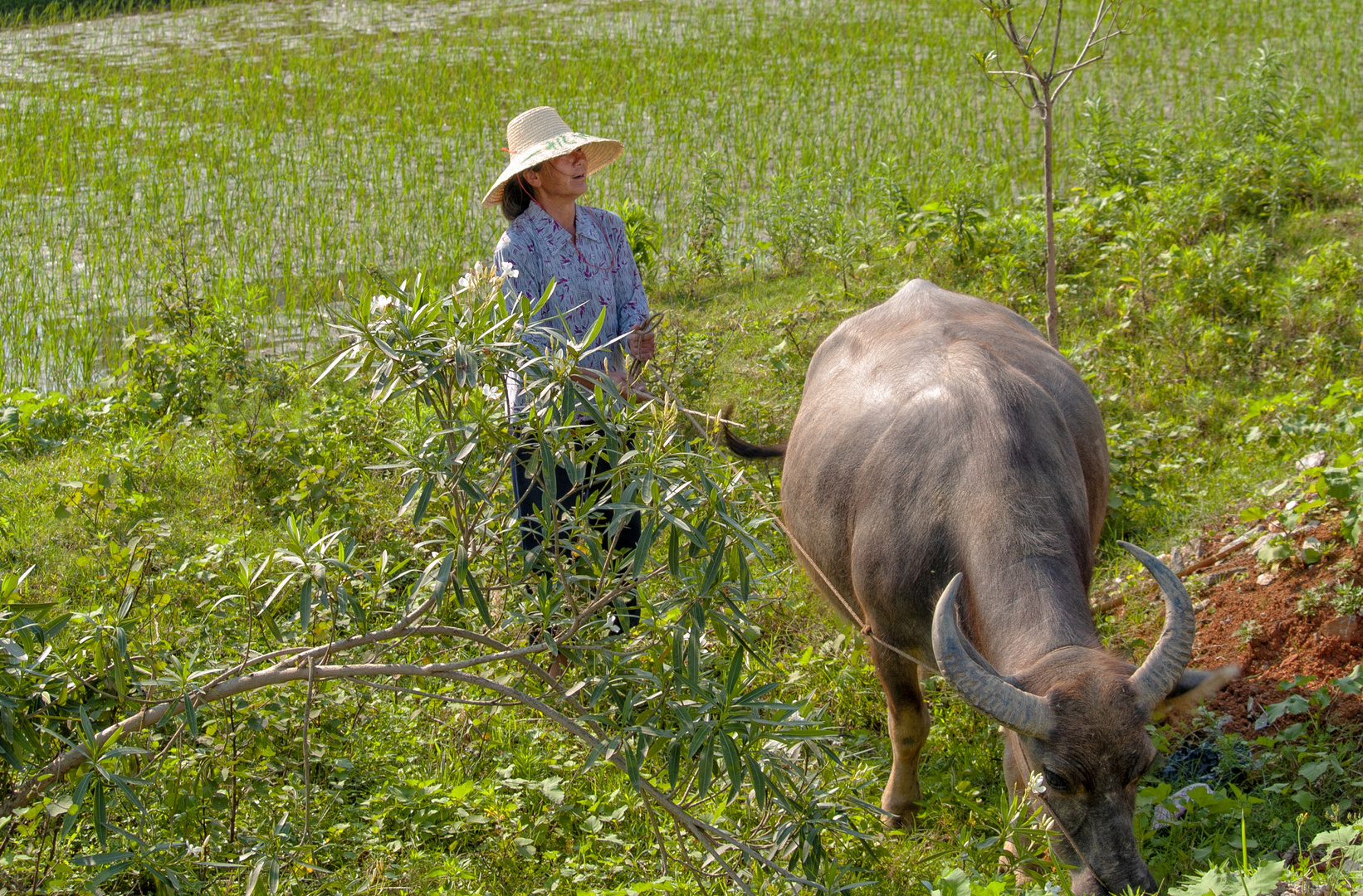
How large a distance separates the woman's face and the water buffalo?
94 cm

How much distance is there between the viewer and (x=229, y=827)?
2262mm

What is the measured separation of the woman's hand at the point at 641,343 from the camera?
9.66ft

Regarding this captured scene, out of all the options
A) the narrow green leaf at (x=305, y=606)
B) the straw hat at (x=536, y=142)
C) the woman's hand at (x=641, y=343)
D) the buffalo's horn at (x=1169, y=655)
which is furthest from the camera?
the straw hat at (x=536, y=142)

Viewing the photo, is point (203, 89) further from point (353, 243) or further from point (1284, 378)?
point (1284, 378)

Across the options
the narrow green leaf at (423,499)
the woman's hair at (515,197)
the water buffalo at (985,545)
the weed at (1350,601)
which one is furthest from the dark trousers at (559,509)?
the weed at (1350,601)

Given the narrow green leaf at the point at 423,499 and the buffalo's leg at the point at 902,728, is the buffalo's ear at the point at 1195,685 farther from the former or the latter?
the narrow green leaf at the point at 423,499

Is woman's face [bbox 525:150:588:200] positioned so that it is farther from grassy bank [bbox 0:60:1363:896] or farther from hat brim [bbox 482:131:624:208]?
grassy bank [bbox 0:60:1363:896]

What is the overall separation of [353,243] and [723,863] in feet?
18.3

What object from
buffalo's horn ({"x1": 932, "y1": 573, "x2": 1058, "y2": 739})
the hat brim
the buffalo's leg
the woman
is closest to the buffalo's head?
buffalo's horn ({"x1": 932, "y1": 573, "x2": 1058, "y2": 739})

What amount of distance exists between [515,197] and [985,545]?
172 cm

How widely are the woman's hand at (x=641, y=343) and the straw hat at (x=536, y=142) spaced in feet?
1.78

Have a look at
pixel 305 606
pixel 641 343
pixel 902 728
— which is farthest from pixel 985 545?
pixel 305 606

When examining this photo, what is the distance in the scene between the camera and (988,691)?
1992mm

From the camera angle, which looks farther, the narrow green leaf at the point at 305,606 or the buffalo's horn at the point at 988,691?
the buffalo's horn at the point at 988,691
